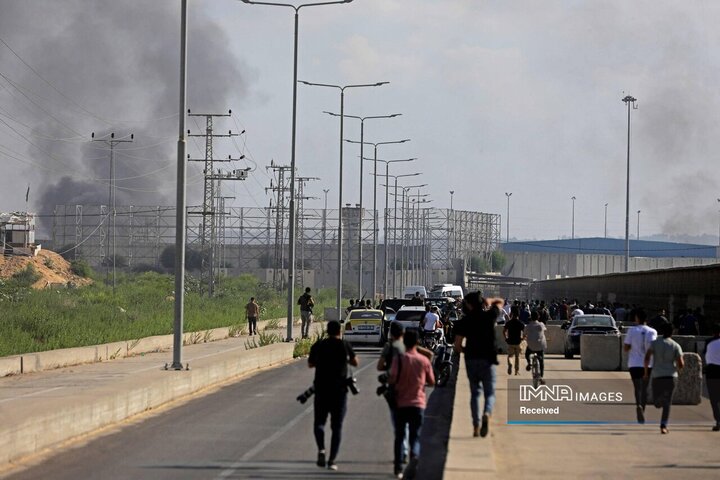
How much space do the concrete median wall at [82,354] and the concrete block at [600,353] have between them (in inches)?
520

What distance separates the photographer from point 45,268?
114 meters

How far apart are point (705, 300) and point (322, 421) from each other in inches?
1368

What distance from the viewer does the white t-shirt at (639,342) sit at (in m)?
20.1

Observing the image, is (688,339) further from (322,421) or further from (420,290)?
(420,290)

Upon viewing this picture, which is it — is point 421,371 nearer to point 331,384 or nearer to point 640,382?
point 331,384

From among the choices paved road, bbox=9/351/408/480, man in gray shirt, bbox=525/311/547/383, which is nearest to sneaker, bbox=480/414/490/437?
paved road, bbox=9/351/408/480

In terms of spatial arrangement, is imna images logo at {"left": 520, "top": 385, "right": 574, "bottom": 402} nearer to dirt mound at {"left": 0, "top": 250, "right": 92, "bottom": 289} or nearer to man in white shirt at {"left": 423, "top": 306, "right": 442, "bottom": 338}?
man in white shirt at {"left": 423, "top": 306, "right": 442, "bottom": 338}

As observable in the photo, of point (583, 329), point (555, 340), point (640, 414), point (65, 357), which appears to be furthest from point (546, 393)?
point (555, 340)

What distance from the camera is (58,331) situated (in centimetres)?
4050

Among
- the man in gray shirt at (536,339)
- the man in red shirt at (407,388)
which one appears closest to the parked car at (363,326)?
the man in gray shirt at (536,339)

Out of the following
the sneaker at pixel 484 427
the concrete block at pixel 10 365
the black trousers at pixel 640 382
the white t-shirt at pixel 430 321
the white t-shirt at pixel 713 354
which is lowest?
the concrete block at pixel 10 365

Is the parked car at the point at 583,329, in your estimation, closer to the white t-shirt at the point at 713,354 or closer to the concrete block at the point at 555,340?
the concrete block at the point at 555,340

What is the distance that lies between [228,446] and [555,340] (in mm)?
30020

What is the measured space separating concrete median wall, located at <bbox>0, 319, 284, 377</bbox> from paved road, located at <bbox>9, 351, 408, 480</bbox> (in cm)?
726
